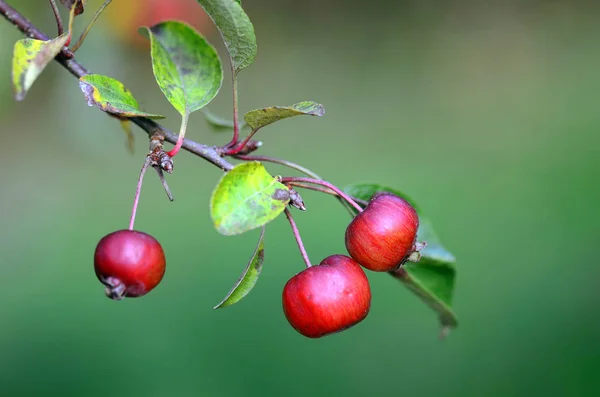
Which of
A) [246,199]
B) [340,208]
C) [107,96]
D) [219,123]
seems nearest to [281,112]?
[246,199]

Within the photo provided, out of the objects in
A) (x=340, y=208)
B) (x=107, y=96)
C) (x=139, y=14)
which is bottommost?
(x=340, y=208)

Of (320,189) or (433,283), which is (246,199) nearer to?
(320,189)

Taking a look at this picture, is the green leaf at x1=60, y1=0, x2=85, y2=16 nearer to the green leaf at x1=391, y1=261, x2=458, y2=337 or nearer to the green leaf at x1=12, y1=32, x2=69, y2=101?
the green leaf at x1=12, y1=32, x2=69, y2=101

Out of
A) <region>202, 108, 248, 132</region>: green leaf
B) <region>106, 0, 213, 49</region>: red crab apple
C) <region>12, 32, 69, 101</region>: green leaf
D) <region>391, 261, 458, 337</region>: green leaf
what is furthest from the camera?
<region>106, 0, 213, 49</region>: red crab apple

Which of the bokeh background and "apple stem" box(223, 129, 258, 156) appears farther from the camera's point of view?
the bokeh background

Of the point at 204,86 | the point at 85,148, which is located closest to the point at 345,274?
the point at 204,86

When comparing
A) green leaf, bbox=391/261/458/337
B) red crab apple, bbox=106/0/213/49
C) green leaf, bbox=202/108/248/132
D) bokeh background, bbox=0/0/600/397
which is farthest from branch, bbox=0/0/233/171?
red crab apple, bbox=106/0/213/49

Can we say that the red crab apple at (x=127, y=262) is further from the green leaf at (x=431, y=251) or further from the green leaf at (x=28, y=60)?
the green leaf at (x=431, y=251)
